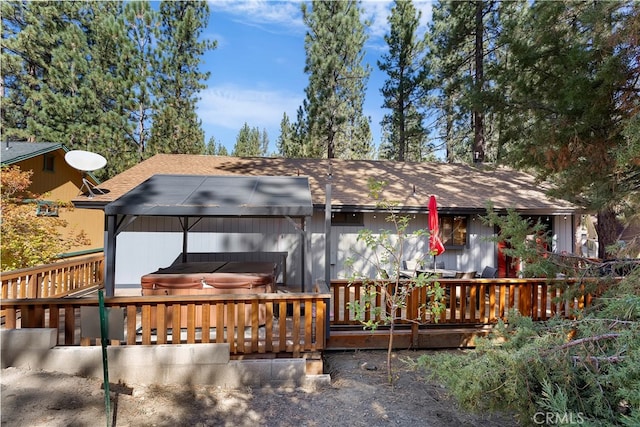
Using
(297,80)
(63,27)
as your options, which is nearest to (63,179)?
(63,27)

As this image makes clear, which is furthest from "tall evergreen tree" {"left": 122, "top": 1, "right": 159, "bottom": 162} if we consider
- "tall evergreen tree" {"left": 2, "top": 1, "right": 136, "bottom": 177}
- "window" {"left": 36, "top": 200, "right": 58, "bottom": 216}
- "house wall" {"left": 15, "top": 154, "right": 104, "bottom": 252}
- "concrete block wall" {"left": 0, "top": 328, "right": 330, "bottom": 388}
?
"concrete block wall" {"left": 0, "top": 328, "right": 330, "bottom": 388}

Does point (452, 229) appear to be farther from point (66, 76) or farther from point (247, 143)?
point (247, 143)

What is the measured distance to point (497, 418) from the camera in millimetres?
3410

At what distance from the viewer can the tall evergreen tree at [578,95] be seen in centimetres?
398

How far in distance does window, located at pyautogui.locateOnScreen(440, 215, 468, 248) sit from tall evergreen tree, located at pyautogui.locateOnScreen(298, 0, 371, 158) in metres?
9.37

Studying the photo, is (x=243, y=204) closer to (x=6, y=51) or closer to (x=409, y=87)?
(x=409, y=87)

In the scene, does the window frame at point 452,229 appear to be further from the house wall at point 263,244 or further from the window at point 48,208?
the window at point 48,208

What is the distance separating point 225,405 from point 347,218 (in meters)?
5.63

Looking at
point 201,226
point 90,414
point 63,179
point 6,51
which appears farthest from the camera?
point 6,51

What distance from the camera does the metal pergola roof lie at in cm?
467

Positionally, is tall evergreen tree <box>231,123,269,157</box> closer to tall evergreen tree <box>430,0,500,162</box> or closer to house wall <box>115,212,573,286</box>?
tall evergreen tree <box>430,0,500,162</box>

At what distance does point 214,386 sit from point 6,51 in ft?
62.6

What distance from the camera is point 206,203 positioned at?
15.9 feet

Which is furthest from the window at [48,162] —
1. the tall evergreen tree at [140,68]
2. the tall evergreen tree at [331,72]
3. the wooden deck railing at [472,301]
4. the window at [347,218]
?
the wooden deck railing at [472,301]
